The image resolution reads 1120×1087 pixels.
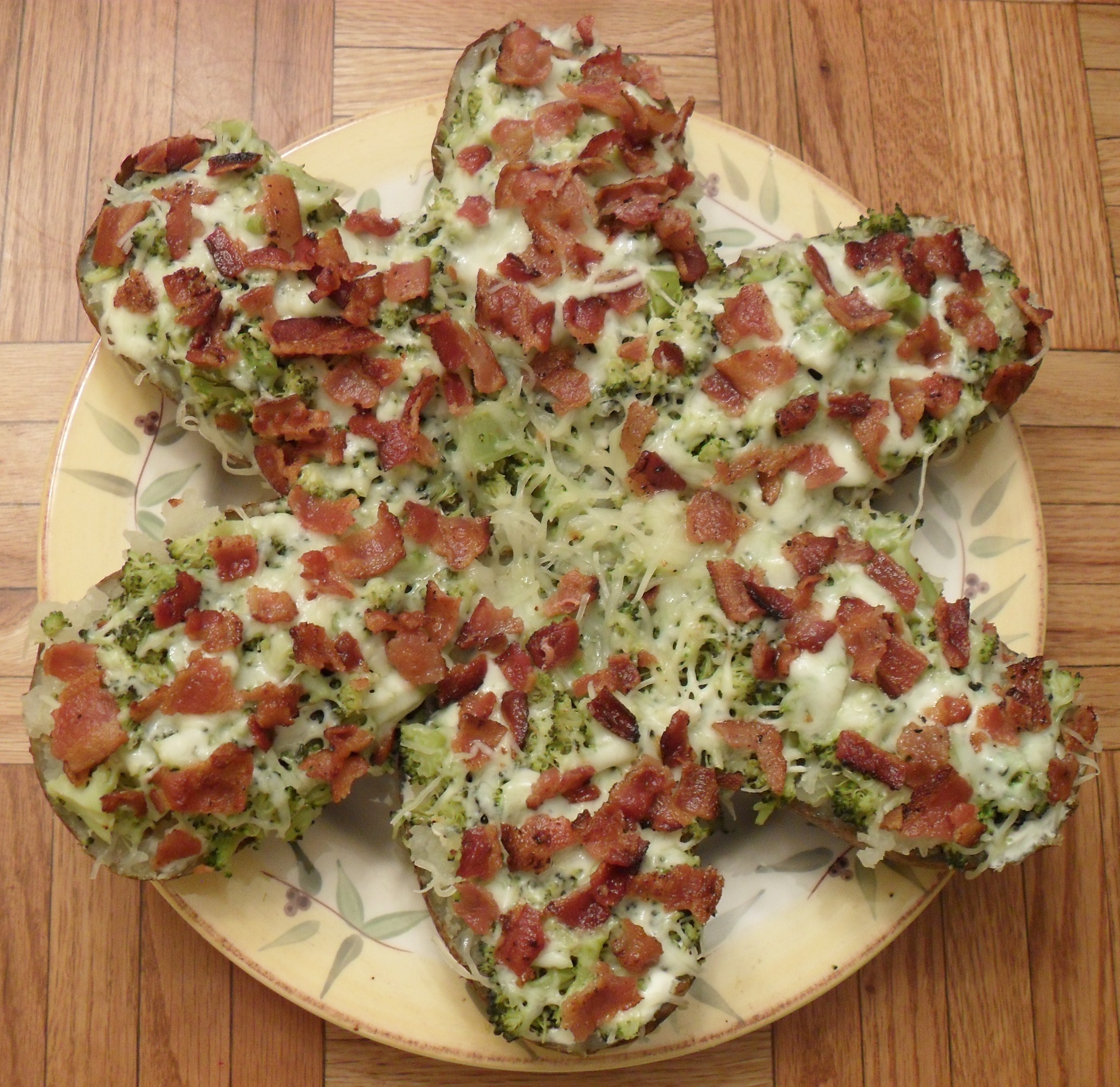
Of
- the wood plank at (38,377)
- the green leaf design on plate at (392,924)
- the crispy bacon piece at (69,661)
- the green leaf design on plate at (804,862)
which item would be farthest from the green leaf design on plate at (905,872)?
the wood plank at (38,377)

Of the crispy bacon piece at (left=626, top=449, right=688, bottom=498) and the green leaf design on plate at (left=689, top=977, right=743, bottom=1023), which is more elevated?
the crispy bacon piece at (left=626, top=449, right=688, bottom=498)

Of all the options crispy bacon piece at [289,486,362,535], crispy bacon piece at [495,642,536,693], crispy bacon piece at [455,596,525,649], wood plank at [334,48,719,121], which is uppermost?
wood plank at [334,48,719,121]

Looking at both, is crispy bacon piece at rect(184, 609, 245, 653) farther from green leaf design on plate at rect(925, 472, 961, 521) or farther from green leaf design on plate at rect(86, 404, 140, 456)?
green leaf design on plate at rect(925, 472, 961, 521)

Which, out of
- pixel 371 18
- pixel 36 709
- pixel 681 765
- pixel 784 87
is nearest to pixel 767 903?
pixel 681 765

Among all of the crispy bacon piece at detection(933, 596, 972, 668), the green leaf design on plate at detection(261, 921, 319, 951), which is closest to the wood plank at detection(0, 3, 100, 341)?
the green leaf design on plate at detection(261, 921, 319, 951)

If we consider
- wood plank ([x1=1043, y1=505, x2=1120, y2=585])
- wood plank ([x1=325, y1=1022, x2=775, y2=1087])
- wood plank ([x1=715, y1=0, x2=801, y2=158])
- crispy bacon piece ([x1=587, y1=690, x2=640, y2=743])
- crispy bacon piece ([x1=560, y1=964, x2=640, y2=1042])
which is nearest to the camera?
crispy bacon piece ([x1=560, y1=964, x2=640, y2=1042])
